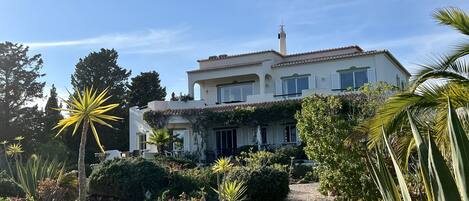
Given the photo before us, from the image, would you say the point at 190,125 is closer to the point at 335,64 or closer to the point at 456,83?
the point at 335,64

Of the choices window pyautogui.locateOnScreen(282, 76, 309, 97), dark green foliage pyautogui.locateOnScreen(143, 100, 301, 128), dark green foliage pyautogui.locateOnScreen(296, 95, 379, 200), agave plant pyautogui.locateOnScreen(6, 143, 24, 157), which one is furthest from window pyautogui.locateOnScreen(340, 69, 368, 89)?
dark green foliage pyautogui.locateOnScreen(296, 95, 379, 200)

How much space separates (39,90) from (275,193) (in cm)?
4592

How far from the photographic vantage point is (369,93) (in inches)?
579

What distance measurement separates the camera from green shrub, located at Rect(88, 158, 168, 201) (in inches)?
599

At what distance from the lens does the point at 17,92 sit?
5341 cm

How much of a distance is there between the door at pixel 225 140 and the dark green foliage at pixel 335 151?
22231 millimetres

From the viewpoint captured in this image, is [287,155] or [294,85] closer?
[287,155]

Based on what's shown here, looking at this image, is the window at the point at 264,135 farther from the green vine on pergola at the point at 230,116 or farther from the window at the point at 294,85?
the window at the point at 294,85

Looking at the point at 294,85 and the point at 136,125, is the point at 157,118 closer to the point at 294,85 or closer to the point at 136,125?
the point at 136,125

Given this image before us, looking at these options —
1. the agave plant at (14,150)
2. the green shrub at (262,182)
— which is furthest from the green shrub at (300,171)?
the agave plant at (14,150)

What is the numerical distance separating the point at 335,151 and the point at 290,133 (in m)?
21.6

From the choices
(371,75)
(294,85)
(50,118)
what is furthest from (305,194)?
(50,118)

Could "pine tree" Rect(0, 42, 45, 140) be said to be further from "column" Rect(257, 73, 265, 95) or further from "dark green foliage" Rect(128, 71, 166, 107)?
"column" Rect(257, 73, 265, 95)

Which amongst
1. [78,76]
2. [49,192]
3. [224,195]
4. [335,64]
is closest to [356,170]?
[224,195]
